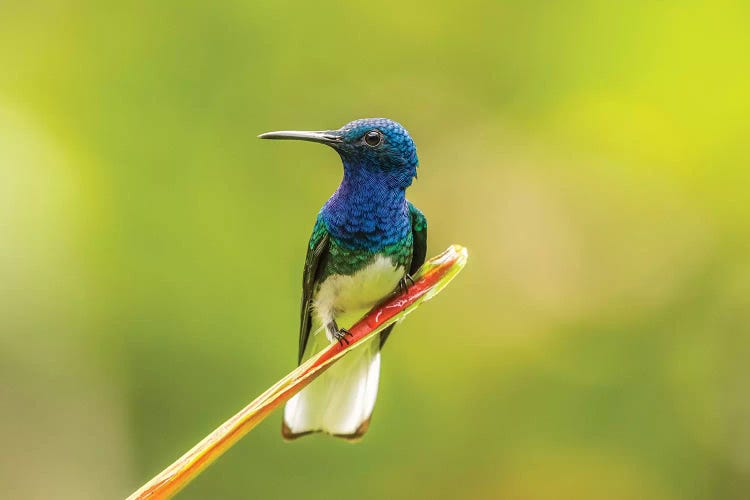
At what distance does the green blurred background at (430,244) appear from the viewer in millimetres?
2521

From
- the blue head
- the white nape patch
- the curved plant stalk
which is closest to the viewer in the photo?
the curved plant stalk

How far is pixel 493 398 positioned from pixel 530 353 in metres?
0.17

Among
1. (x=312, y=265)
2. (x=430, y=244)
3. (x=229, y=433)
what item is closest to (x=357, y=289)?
(x=312, y=265)

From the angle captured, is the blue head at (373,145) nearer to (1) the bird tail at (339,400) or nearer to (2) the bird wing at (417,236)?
(2) the bird wing at (417,236)

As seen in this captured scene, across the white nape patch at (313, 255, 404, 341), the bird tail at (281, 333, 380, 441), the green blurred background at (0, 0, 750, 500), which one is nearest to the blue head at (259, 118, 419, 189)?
the white nape patch at (313, 255, 404, 341)

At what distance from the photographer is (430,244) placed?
281 cm

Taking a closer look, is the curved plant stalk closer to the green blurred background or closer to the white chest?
the white chest

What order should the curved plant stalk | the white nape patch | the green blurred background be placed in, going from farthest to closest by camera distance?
the green blurred background
the white nape patch
the curved plant stalk

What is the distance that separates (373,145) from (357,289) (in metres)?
0.35

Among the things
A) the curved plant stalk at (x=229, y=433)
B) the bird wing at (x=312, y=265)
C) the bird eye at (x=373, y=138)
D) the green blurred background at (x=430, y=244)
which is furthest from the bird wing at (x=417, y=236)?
the green blurred background at (x=430, y=244)

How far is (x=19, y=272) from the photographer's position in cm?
245

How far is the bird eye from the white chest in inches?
10.1

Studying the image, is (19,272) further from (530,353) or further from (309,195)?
(530,353)

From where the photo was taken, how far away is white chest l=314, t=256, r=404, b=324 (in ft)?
5.00
